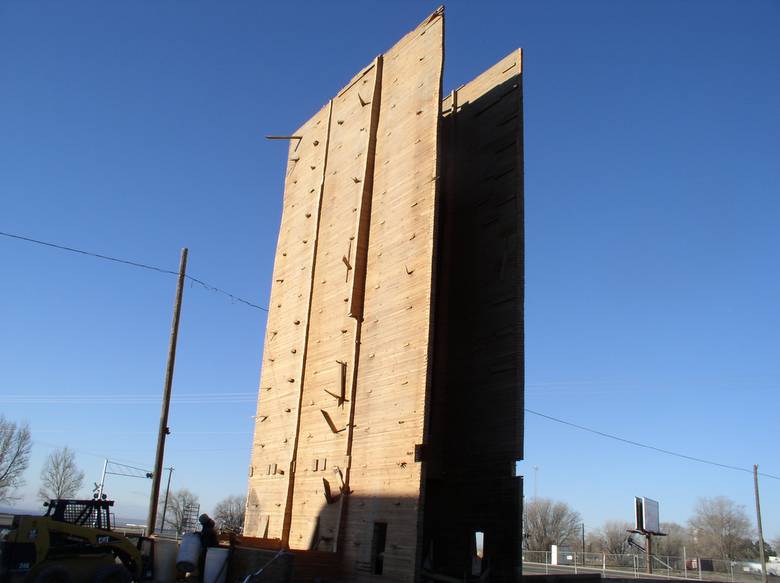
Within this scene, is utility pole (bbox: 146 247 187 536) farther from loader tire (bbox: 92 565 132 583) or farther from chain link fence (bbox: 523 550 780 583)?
chain link fence (bbox: 523 550 780 583)

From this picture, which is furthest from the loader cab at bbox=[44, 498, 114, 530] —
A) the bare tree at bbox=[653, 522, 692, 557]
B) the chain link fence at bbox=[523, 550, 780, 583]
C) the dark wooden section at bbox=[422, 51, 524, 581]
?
the bare tree at bbox=[653, 522, 692, 557]

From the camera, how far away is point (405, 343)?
1359 cm

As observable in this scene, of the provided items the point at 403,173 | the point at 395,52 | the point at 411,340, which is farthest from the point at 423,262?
the point at 395,52

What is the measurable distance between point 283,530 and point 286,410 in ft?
9.23

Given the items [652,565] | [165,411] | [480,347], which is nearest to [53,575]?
[165,411]

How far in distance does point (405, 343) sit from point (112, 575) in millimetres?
6246

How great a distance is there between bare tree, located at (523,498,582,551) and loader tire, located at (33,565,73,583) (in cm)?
7662

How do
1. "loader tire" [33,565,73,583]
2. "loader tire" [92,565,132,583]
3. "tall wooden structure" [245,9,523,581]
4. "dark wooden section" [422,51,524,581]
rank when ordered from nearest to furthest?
"loader tire" [33,565,73,583] → "loader tire" [92,565,132,583] → "tall wooden structure" [245,9,523,581] → "dark wooden section" [422,51,524,581]

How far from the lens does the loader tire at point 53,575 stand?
10.3 metres

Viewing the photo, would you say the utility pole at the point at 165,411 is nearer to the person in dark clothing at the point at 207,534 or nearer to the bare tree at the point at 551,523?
the person in dark clothing at the point at 207,534

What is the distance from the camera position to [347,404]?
14.6 metres

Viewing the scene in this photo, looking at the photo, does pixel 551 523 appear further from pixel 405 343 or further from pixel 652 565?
pixel 405 343

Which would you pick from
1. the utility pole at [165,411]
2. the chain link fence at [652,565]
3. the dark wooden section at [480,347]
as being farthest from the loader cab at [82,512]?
the chain link fence at [652,565]

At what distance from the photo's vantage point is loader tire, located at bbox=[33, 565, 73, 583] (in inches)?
406
